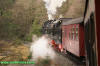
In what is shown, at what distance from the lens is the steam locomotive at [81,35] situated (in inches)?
53.5

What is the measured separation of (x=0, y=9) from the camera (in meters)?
11.8

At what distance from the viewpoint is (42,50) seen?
8.68m

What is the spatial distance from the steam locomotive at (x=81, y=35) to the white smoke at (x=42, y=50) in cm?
43

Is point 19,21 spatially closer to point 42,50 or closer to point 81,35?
point 42,50

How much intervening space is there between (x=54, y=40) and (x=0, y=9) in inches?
196

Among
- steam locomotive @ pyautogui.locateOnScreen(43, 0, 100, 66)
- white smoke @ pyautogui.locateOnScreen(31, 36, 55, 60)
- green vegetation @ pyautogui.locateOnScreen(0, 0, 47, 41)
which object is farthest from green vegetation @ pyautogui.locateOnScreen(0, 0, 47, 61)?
white smoke @ pyautogui.locateOnScreen(31, 36, 55, 60)

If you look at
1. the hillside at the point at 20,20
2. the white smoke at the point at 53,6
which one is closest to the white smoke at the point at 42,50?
the hillside at the point at 20,20

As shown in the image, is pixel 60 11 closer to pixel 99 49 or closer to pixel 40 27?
pixel 40 27

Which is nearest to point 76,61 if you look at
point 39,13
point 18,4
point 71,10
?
point 39,13

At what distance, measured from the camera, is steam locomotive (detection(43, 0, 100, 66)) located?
4.46 feet

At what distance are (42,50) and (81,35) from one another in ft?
13.0

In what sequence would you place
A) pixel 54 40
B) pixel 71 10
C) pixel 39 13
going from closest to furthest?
pixel 54 40, pixel 39 13, pixel 71 10

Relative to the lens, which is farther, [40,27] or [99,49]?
[40,27]

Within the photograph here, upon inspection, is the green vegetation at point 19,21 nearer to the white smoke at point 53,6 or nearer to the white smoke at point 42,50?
the white smoke at point 42,50
